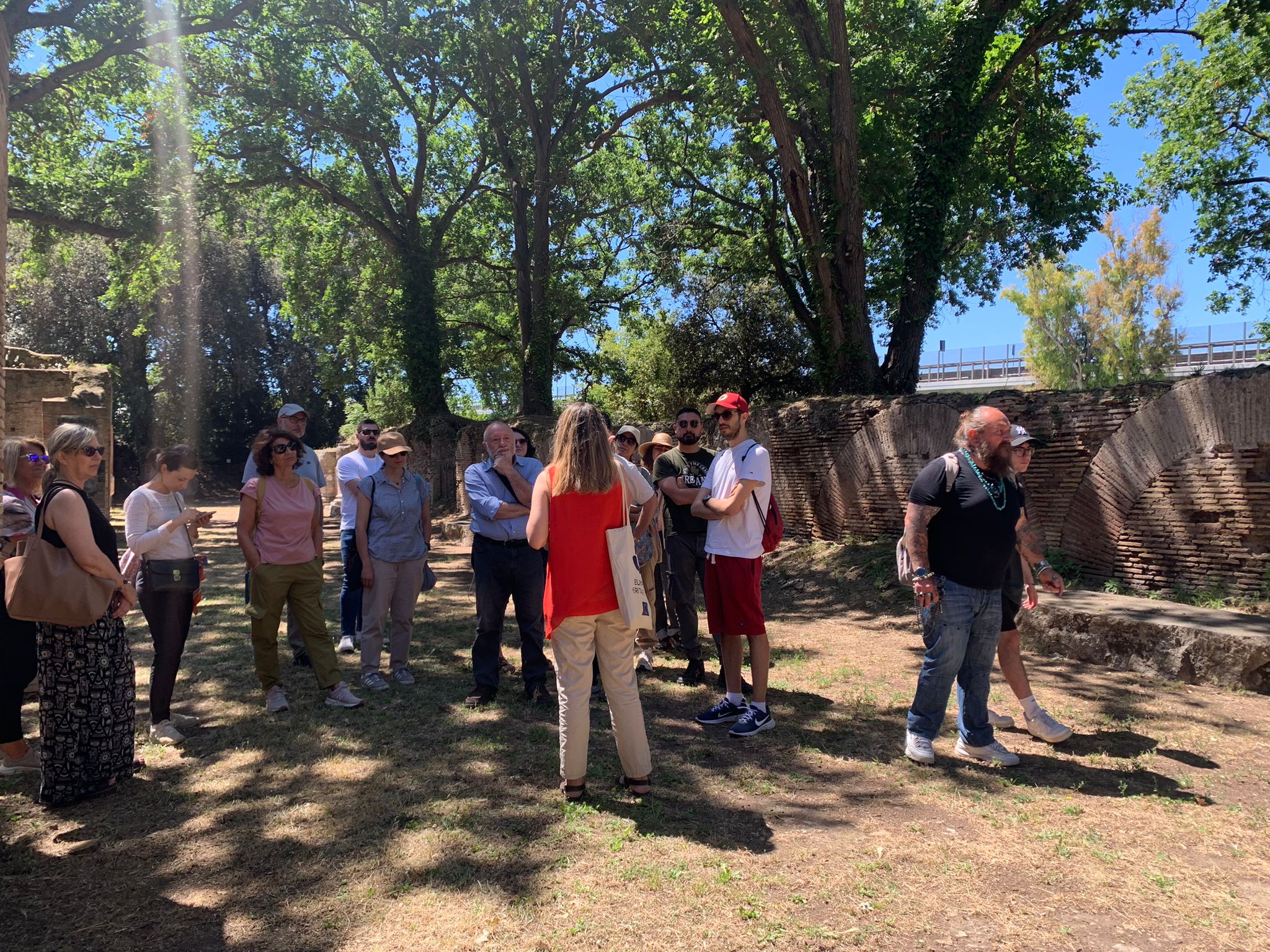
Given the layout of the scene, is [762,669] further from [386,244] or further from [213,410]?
[213,410]

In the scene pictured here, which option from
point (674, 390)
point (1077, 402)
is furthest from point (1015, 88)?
point (674, 390)

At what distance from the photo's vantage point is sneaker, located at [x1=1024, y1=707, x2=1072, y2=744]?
15.2 ft

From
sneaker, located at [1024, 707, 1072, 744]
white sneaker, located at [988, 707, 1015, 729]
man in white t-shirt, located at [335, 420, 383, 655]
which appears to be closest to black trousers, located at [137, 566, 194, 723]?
man in white t-shirt, located at [335, 420, 383, 655]

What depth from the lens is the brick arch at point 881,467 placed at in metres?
9.62

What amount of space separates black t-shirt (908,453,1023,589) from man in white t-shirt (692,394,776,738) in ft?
2.97

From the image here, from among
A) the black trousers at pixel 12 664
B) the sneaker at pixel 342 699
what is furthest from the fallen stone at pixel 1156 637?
the black trousers at pixel 12 664

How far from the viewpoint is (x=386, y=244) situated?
21.7m

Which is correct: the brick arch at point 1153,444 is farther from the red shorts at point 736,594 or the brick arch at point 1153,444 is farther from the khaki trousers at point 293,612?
the khaki trousers at point 293,612

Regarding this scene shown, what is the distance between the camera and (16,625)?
428 cm

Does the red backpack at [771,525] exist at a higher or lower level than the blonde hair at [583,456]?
lower

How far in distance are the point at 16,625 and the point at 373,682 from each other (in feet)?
7.43

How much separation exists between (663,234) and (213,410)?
23569 millimetres

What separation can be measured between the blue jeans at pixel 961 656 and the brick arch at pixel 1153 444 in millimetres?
3836

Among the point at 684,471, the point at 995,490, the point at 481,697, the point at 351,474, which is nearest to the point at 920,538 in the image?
the point at 995,490
